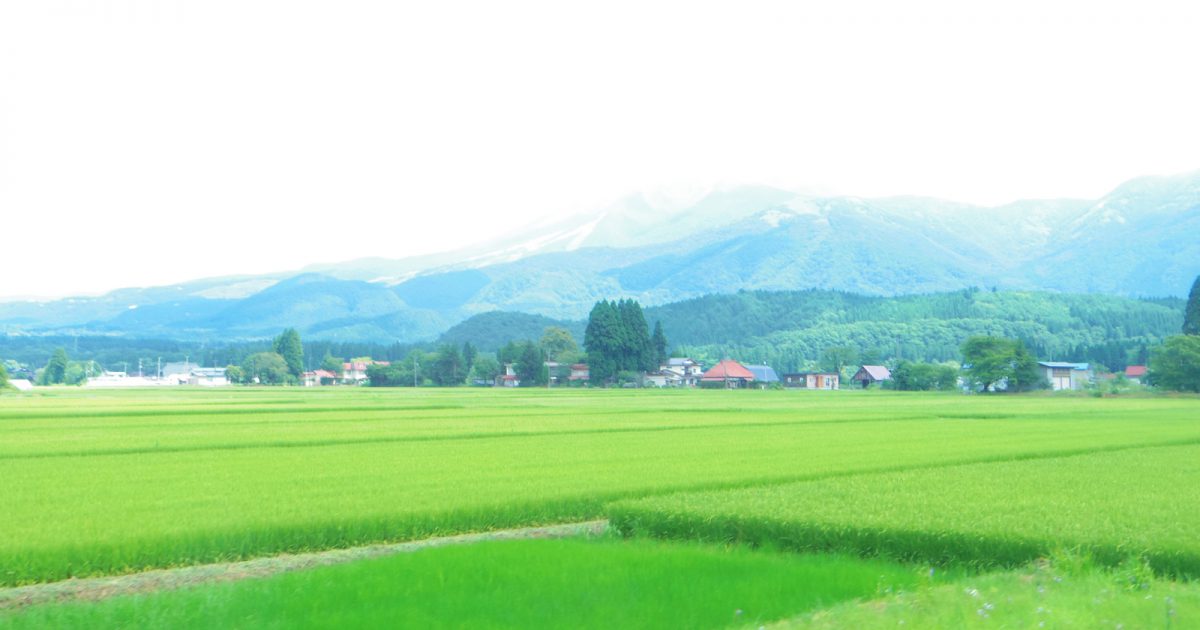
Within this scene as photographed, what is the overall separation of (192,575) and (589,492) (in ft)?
25.4

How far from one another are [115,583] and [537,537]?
19.6 feet

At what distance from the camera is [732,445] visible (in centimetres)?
3130

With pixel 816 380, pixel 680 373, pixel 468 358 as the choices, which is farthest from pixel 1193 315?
pixel 468 358

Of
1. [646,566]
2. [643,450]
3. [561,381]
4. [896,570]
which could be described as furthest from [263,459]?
[561,381]

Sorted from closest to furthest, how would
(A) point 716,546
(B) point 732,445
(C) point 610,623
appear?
(C) point 610,623
(A) point 716,546
(B) point 732,445

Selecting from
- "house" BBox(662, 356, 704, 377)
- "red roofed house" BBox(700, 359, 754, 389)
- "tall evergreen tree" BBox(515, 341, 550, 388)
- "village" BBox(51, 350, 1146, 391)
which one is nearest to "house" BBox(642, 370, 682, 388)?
"village" BBox(51, 350, 1146, 391)

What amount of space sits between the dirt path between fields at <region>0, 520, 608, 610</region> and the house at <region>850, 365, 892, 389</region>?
145 metres

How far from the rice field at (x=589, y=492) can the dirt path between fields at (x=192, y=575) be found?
31 cm

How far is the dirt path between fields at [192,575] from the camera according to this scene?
11586mm

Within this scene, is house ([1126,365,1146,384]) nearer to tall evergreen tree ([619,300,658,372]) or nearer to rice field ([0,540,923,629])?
tall evergreen tree ([619,300,658,372])

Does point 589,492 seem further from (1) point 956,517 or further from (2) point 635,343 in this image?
(2) point 635,343

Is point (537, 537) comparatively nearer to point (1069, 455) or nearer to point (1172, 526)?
point (1172, 526)

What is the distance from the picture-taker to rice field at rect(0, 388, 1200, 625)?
1344 centimetres

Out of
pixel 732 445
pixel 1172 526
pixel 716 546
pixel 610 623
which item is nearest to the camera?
pixel 610 623
